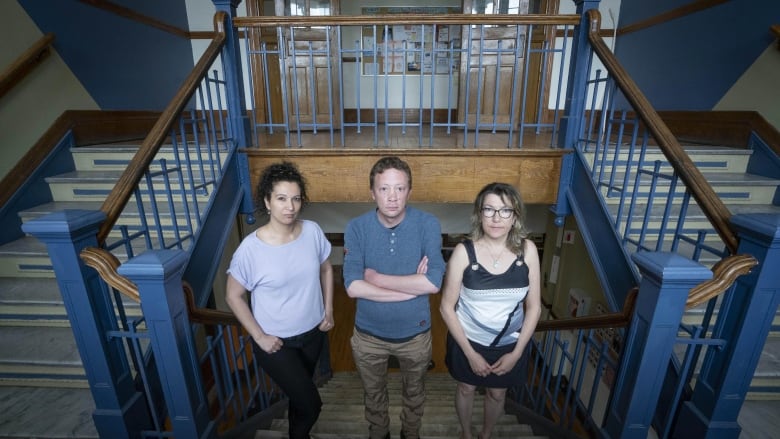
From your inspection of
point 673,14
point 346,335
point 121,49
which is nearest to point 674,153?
point 673,14

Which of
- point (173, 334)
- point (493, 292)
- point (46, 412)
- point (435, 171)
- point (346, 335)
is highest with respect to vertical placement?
point (435, 171)

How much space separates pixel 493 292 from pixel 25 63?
3.29 m

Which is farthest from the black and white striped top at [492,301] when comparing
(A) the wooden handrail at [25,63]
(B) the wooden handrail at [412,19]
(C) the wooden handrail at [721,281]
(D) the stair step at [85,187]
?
(A) the wooden handrail at [25,63]

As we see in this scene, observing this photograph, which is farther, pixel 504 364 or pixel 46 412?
pixel 46 412

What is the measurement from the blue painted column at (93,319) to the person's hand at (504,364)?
1.48m

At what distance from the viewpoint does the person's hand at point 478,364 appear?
55.1 inches

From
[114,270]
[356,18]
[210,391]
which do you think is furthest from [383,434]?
[210,391]

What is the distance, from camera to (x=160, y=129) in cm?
177

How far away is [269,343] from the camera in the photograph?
1.35 meters

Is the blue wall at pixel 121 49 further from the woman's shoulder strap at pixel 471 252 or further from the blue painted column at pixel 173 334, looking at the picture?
the woman's shoulder strap at pixel 471 252

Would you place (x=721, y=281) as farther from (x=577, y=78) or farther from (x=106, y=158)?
(x=106, y=158)

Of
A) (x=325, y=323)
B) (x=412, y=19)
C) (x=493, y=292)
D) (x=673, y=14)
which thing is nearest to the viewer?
(x=493, y=292)

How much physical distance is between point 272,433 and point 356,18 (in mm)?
2424

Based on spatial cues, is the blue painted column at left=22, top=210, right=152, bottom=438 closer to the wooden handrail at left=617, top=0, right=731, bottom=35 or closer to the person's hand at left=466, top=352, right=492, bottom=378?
the person's hand at left=466, top=352, right=492, bottom=378
